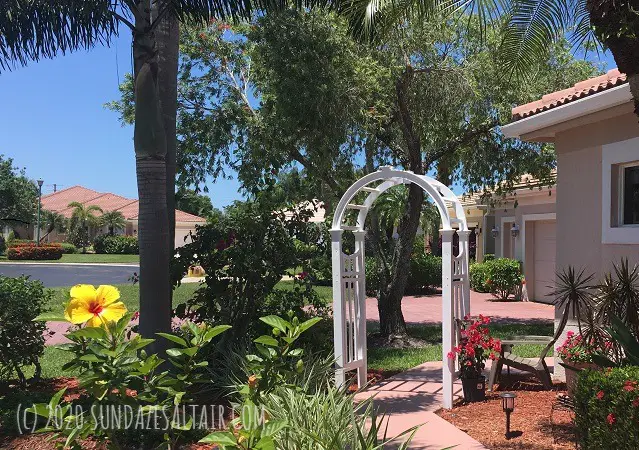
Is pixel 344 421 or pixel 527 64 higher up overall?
pixel 527 64

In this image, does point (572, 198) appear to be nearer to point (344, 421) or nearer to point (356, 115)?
→ point (356, 115)

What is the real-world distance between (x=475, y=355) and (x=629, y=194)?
2499 mm

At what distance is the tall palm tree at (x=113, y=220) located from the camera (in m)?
53.8

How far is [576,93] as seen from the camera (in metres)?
6.96

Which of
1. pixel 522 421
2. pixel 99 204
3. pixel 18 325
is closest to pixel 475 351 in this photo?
pixel 522 421

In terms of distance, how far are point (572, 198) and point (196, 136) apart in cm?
683

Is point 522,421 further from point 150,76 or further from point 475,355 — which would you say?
point 150,76

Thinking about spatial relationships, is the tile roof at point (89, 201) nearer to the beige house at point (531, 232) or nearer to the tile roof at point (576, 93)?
the beige house at point (531, 232)

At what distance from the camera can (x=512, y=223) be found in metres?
21.2

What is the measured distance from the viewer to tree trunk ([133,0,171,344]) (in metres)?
5.73

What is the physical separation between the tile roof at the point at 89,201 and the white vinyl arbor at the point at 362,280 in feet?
153

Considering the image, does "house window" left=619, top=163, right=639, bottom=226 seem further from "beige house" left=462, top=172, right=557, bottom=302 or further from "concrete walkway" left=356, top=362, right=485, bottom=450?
"beige house" left=462, top=172, right=557, bottom=302

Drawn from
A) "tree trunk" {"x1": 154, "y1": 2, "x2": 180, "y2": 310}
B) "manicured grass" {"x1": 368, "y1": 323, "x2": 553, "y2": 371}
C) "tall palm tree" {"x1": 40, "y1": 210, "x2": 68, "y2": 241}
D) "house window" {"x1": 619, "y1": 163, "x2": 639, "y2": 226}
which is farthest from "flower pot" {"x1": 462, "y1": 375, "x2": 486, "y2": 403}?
"tall palm tree" {"x1": 40, "y1": 210, "x2": 68, "y2": 241}

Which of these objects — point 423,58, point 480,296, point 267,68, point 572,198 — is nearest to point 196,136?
point 267,68
